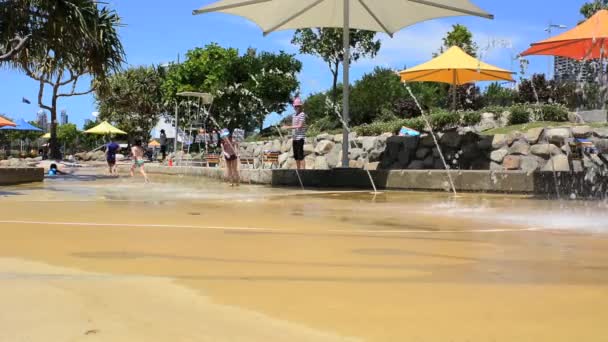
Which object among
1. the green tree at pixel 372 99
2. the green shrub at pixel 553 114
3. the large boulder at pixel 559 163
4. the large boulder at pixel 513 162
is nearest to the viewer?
the large boulder at pixel 559 163

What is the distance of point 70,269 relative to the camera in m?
3.01

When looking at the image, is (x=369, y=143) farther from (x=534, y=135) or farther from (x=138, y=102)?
(x=138, y=102)

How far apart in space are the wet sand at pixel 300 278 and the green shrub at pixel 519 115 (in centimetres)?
1002

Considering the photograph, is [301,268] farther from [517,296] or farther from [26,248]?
[26,248]

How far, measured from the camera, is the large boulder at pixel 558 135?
487 inches

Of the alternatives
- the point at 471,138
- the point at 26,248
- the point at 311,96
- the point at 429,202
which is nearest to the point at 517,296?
the point at 26,248

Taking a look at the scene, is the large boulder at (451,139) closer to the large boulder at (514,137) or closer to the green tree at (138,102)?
the large boulder at (514,137)

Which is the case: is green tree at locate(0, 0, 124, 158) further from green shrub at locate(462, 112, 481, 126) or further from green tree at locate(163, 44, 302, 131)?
green tree at locate(163, 44, 302, 131)

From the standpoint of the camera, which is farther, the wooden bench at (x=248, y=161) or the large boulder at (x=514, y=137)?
the wooden bench at (x=248, y=161)

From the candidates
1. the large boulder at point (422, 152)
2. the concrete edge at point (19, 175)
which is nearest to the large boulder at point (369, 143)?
the large boulder at point (422, 152)

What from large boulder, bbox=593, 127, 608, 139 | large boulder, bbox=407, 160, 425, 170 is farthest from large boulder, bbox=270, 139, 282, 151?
large boulder, bbox=593, 127, 608, 139

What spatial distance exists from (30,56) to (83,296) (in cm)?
1416

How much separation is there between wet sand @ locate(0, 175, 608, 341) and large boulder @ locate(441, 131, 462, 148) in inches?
290

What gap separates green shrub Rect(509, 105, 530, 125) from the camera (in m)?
15.0
